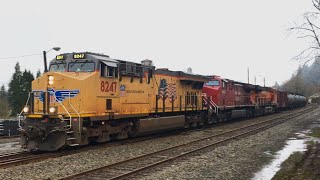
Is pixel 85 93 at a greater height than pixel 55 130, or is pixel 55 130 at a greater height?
pixel 85 93

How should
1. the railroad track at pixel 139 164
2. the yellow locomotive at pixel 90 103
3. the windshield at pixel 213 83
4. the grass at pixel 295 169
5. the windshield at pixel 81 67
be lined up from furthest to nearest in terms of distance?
the windshield at pixel 213 83, the windshield at pixel 81 67, the yellow locomotive at pixel 90 103, the grass at pixel 295 169, the railroad track at pixel 139 164

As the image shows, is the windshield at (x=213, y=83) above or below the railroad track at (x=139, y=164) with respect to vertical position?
above

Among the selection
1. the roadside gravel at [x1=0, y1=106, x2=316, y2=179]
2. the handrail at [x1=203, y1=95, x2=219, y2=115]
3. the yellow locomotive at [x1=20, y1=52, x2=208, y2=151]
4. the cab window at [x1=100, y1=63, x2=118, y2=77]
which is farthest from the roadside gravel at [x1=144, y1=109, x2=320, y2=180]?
the handrail at [x1=203, y1=95, x2=219, y2=115]

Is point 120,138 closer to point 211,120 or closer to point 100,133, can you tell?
point 100,133

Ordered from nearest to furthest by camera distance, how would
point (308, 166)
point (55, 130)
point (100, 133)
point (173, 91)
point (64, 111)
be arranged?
point (308, 166) → point (55, 130) → point (64, 111) → point (100, 133) → point (173, 91)

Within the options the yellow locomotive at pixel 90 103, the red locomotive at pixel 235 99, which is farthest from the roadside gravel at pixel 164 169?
the red locomotive at pixel 235 99

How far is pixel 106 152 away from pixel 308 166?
21.6 ft

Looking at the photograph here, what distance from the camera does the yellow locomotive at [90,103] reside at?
12555 mm

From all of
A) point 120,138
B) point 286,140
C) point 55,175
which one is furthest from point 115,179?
point 286,140

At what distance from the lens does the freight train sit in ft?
41.4

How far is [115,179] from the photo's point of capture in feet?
27.7

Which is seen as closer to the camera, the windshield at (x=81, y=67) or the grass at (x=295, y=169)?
the grass at (x=295, y=169)

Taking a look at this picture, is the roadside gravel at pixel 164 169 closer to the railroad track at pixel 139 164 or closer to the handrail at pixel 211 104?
the railroad track at pixel 139 164

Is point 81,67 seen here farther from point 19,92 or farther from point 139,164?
point 19,92
